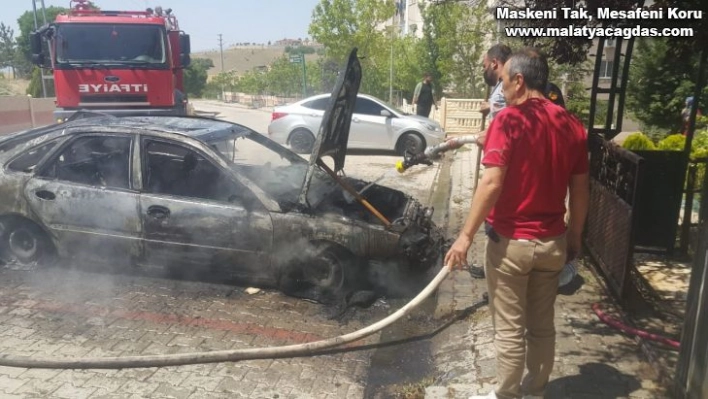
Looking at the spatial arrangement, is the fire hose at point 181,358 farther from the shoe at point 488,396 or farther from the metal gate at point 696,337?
the metal gate at point 696,337

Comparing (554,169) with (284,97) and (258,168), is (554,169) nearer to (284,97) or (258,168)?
(258,168)

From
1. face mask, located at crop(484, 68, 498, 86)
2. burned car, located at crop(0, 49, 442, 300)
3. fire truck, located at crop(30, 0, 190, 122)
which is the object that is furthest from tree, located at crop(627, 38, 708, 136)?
burned car, located at crop(0, 49, 442, 300)

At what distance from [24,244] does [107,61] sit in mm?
5557

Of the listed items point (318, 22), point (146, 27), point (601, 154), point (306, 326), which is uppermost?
point (318, 22)

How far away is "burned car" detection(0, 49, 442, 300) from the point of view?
15.3ft

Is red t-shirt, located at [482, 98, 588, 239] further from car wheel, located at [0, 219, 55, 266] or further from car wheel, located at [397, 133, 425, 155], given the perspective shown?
car wheel, located at [397, 133, 425, 155]

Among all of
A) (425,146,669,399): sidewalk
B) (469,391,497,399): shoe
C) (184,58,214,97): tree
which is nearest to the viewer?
(469,391,497,399): shoe

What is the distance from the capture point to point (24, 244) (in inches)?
206

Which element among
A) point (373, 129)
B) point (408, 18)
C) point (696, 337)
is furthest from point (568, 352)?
point (408, 18)

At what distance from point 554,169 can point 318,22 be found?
23.1 m

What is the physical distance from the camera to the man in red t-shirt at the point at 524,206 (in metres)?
2.59

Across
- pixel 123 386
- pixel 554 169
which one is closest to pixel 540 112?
pixel 554 169

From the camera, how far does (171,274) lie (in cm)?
514

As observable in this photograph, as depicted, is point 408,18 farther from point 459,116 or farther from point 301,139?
point 301,139
